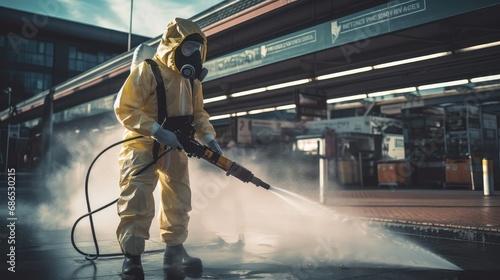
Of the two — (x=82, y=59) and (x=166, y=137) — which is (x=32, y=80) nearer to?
(x=82, y=59)

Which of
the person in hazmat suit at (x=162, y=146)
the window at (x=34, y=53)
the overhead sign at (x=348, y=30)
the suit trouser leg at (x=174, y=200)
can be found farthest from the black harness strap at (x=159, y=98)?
the window at (x=34, y=53)

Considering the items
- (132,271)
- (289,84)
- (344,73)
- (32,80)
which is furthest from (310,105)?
(32,80)

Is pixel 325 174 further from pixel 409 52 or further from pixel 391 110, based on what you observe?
pixel 391 110

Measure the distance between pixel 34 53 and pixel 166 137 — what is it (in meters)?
33.2

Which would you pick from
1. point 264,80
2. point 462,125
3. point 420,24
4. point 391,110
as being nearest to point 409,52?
point 420,24

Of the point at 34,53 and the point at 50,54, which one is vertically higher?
the point at 50,54

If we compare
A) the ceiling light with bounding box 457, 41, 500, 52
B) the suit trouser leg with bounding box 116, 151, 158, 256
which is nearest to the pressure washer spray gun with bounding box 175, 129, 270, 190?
the suit trouser leg with bounding box 116, 151, 158, 256

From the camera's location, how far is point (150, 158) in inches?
105

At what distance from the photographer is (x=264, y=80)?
11.7m

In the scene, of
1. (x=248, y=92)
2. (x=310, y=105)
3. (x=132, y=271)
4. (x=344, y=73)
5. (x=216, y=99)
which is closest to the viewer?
(x=132, y=271)

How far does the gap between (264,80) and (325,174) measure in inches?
210

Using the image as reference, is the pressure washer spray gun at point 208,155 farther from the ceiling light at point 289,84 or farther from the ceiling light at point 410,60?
the ceiling light at point 289,84

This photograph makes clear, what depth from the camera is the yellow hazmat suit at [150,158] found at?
Result: 2498mm

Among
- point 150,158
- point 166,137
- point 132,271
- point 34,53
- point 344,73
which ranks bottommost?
point 132,271
